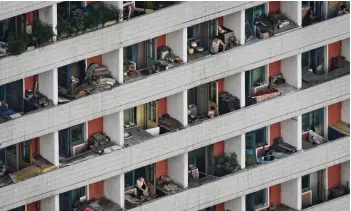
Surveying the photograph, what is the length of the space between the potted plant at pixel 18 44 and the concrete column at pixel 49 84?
6.50 ft

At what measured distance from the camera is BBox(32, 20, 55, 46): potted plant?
102688 millimetres

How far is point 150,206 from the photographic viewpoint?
108 metres

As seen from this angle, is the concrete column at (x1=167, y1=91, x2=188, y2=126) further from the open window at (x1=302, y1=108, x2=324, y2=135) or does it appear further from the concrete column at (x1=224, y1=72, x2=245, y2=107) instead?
the open window at (x1=302, y1=108, x2=324, y2=135)

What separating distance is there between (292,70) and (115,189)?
10.3 metres

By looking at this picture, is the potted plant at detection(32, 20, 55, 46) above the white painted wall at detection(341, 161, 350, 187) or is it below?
above

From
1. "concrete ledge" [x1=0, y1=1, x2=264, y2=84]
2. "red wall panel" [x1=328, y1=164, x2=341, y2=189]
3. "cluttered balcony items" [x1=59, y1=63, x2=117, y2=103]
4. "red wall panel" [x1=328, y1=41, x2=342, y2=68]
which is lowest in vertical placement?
"red wall panel" [x1=328, y1=164, x2=341, y2=189]

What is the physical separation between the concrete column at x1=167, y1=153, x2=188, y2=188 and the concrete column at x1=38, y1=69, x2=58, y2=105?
24.8 ft

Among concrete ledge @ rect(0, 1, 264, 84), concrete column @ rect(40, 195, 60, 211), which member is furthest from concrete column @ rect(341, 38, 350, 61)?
concrete column @ rect(40, 195, 60, 211)

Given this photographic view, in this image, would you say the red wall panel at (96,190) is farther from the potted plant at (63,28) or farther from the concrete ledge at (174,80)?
the potted plant at (63,28)

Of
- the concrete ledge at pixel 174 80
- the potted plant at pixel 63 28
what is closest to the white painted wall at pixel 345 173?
the concrete ledge at pixel 174 80

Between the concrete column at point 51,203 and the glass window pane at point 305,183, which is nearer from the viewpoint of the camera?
the concrete column at point 51,203

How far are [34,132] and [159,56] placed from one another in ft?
24.1

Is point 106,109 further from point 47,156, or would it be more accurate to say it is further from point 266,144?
point 266,144

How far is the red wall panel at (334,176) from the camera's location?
116m
